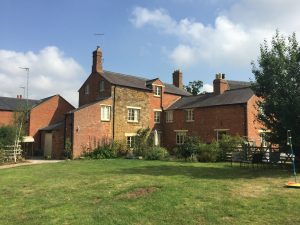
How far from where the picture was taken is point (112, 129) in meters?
34.5

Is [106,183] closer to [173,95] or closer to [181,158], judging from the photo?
[181,158]

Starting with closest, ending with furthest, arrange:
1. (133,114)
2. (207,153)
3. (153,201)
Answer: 1. (153,201)
2. (207,153)
3. (133,114)

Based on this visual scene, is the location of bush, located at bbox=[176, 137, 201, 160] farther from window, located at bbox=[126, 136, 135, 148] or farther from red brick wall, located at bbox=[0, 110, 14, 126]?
red brick wall, located at bbox=[0, 110, 14, 126]

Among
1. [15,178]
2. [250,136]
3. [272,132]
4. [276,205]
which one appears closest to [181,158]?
[250,136]

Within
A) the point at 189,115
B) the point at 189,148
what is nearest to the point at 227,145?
the point at 189,148

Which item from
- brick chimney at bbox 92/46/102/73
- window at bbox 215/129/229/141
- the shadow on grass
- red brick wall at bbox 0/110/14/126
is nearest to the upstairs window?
brick chimney at bbox 92/46/102/73

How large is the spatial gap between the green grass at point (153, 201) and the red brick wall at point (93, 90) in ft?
69.7

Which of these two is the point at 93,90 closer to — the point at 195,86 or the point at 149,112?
the point at 149,112

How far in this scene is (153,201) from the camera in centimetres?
1033

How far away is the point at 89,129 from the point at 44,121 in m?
9.43

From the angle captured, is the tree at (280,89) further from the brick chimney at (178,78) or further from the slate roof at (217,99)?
the brick chimney at (178,78)

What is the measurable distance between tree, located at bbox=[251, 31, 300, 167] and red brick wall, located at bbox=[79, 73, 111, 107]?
19008 mm

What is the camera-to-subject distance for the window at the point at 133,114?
3627cm

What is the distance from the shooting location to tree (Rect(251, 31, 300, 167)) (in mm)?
17766
